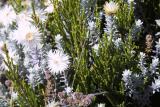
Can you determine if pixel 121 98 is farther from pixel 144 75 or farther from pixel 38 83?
pixel 38 83

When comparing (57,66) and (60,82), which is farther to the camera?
(60,82)

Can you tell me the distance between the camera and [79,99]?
1897mm

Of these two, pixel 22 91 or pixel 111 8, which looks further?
pixel 111 8

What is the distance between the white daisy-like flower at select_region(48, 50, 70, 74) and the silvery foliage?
35 cm

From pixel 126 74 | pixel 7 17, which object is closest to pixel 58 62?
pixel 126 74

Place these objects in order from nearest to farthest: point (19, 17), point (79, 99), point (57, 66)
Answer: point (79, 99) < point (57, 66) < point (19, 17)

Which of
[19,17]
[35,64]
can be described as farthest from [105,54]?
[19,17]

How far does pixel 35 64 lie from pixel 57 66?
268mm

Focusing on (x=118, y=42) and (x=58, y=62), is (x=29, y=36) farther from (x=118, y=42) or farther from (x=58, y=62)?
(x=118, y=42)

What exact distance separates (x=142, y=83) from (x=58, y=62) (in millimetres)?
526

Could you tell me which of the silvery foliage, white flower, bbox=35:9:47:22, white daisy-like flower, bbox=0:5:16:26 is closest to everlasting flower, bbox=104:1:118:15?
the silvery foliage

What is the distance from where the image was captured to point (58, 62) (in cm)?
A: 213

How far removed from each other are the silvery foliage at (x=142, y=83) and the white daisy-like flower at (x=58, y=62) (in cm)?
35

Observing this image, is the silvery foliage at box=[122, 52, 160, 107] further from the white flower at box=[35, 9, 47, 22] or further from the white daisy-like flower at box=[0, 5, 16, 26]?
the white daisy-like flower at box=[0, 5, 16, 26]
